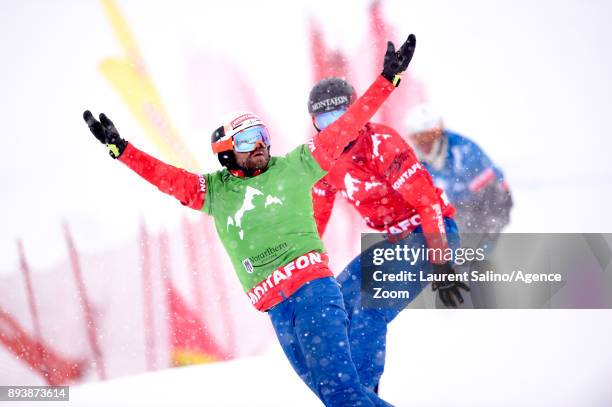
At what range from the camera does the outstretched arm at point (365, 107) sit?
2654 mm

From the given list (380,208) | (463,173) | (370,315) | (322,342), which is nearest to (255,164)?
(322,342)

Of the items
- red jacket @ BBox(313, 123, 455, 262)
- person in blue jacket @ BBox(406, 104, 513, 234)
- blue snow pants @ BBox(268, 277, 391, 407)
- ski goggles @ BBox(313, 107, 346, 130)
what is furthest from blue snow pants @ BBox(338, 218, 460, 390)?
person in blue jacket @ BBox(406, 104, 513, 234)

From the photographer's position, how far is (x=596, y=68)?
4914mm

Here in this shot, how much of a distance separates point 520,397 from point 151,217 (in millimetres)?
3097

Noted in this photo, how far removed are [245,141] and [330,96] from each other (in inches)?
28.4

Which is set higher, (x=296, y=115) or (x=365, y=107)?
(x=296, y=115)

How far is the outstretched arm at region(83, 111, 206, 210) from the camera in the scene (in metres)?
2.75

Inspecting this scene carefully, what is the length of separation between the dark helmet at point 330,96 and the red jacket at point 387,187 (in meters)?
0.18

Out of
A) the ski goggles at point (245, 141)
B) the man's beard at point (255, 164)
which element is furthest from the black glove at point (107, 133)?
the man's beard at point (255, 164)

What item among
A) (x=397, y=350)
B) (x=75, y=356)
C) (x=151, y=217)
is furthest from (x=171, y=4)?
(x=397, y=350)

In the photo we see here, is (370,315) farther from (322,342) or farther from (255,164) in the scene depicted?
(255,164)

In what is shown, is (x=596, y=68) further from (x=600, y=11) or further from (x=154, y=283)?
(x=154, y=283)

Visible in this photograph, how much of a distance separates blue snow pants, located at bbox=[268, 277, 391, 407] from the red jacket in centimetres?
73

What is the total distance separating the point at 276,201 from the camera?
268cm
